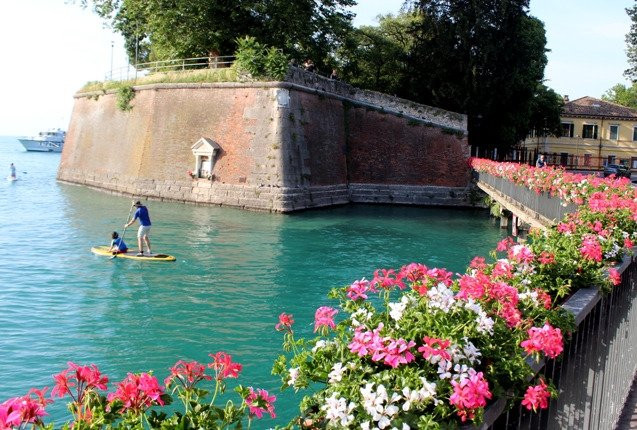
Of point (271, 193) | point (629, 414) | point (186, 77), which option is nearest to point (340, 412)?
point (629, 414)

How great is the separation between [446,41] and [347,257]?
22384 mm

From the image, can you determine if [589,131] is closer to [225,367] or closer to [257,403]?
[225,367]

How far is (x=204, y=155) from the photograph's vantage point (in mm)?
30312

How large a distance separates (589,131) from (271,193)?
40.2m

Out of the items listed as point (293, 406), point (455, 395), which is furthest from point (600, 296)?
point (293, 406)

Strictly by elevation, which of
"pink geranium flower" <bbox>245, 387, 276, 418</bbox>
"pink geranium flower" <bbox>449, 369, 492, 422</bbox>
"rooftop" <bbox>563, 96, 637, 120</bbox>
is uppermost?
"rooftop" <bbox>563, 96, 637, 120</bbox>

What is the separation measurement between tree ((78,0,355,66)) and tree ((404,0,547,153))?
5.73 meters

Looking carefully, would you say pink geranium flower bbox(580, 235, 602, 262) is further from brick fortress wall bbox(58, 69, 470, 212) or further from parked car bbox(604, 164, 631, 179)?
parked car bbox(604, 164, 631, 179)

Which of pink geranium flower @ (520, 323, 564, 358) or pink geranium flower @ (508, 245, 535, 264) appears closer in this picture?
pink geranium flower @ (520, 323, 564, 358)

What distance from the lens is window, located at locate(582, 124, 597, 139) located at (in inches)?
2269

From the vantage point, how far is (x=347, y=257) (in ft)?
63.0

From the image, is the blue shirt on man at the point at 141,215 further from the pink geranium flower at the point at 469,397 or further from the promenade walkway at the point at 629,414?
the pink geranium flower at the point at 469,397

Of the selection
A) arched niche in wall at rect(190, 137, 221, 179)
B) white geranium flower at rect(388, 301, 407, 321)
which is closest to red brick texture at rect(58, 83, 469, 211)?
arched niche in wall at rect(190, 137, 221, 179)

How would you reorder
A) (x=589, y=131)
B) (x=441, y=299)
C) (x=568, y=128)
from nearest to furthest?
(x=441, y=299) < (x=589, y=131) < (x=568, y=128)
